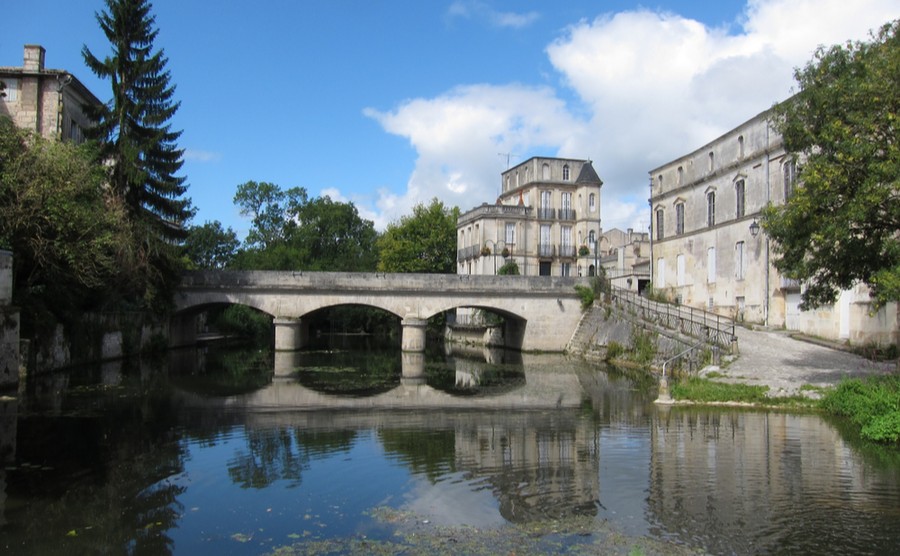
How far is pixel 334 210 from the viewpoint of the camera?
76125 mm

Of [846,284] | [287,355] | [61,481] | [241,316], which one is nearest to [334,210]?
[241,316]

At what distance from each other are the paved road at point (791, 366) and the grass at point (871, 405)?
1.58 metres

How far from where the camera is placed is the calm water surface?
806 cm

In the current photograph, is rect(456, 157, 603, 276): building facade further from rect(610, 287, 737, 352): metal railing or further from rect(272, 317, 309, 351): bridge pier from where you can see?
rect(272, 317, 309, 351): bridge pier

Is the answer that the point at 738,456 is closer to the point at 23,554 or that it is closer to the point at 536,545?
the point at 536,545

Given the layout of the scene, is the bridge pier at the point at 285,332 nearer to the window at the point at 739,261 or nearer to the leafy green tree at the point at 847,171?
the window at the point at 739,261

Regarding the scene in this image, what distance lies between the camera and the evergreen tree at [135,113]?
103 ft

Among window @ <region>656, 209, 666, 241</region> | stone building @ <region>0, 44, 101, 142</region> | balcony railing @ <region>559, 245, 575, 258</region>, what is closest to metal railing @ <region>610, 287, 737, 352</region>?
window @ <region>656, 209, 666, 241</region>

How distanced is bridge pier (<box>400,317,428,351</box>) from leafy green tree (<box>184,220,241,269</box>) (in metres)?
41.7

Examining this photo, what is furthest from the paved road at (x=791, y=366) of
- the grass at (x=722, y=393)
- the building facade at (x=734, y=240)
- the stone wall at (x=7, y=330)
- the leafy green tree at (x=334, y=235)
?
the leafy green tree at (x=334, y=235)

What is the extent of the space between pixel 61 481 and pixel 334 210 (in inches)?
2626

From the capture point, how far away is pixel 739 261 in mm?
35469

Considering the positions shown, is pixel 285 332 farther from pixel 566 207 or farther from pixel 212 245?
pixel 212 245

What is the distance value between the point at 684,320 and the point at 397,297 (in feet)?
52.5
